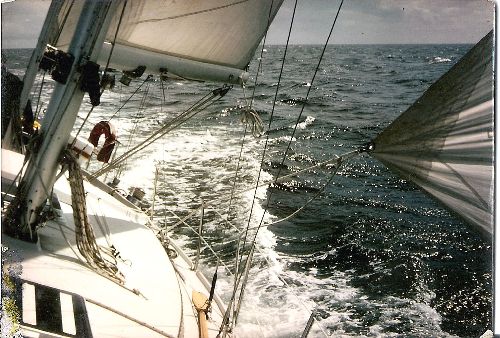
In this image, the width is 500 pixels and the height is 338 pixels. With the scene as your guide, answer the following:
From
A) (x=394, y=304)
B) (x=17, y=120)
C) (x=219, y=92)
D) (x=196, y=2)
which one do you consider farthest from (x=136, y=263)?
(x=394, y=304)

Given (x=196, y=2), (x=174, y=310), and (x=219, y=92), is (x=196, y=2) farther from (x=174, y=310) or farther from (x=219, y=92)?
(x=174, y=310)

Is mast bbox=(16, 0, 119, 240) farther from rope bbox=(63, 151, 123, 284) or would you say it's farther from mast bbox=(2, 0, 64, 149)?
mast bbox=(2, 0, 64, 149)

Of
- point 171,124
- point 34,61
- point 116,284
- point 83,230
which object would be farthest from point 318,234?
point 34,61

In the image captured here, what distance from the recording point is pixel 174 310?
11.0 feet

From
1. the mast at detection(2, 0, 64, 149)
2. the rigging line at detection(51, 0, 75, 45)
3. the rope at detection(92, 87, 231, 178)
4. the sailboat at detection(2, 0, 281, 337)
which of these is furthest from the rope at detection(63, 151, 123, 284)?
the rigging line at detection(51, 0, 75, 45)

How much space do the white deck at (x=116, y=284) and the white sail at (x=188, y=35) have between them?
1.49 metres

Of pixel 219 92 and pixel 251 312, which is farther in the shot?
pixel 251 312

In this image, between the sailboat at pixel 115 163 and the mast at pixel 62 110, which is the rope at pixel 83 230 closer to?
the sailboat at pixel 115 163

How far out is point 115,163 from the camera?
4.08m

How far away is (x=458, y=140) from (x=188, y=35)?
2582 millimetres

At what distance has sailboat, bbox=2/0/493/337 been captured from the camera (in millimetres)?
2656

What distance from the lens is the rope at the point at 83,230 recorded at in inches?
124

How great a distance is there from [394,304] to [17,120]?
6.23 metres

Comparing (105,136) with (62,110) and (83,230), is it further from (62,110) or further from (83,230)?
(83,230)
